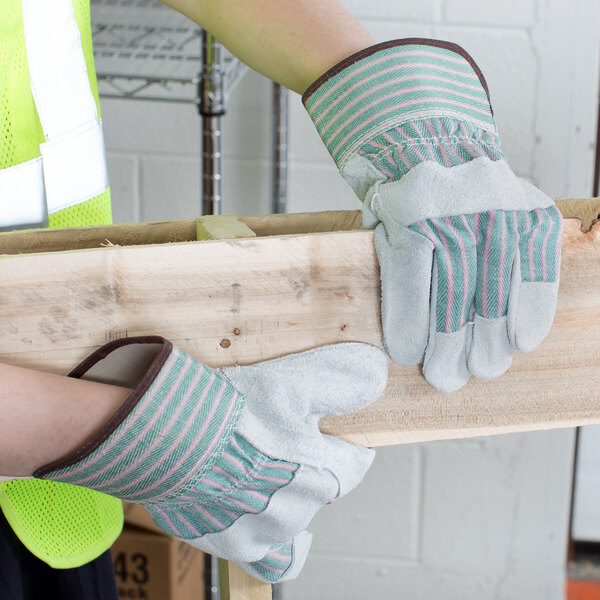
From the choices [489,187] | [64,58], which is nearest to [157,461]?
[489,187]

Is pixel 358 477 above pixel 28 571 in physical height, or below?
above

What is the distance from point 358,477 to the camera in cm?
59

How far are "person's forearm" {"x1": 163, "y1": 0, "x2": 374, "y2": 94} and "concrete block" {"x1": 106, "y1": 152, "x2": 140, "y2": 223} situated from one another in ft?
2.57

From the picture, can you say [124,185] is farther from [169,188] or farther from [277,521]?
[277,521]

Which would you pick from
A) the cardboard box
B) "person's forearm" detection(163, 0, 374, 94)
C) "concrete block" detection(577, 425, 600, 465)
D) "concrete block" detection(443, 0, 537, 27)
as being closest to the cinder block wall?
"concrete block" detection(443, 0, 537, 27)

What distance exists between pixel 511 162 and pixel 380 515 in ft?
2.80

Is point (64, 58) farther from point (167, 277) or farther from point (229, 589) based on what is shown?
point (229, 589)

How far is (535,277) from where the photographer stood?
0.53m

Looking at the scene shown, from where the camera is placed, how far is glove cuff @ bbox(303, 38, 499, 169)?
1.92 ft

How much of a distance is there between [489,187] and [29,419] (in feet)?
1.15

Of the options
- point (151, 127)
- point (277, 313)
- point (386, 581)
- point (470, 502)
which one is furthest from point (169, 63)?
point (386, 581)

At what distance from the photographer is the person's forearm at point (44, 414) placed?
1.54 feet

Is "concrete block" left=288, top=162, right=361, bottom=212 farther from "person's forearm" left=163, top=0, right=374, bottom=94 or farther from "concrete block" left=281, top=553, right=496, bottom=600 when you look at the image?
"concrete block" left=281, top=553, right=496, bottom=600

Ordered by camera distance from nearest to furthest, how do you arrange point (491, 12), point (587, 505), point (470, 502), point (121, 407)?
1. point (121, 407)
2. point (491, 12)
3. point (470, 502)
4. point (587, 505)
